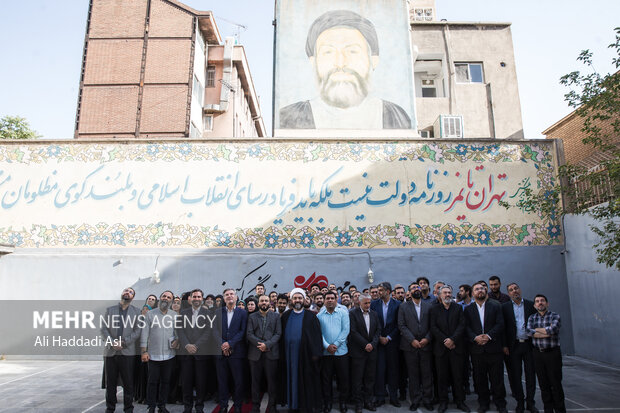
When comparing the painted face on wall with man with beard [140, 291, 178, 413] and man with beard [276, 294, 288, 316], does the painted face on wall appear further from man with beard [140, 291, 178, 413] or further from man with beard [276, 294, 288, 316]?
man with beard [140, 291, 178, 413]

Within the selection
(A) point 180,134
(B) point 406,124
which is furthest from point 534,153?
(A) point 180,134

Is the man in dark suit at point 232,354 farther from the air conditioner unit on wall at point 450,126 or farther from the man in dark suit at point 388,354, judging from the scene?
the air conditioner unit on wall at point 450,126

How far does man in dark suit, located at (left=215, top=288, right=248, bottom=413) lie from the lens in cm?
596

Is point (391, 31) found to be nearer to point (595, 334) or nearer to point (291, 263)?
point (291, 263)

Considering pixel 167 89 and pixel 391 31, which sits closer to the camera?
pixel 391 31

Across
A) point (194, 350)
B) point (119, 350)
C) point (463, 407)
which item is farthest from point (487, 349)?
point (119, 350)

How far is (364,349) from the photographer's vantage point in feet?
20.2

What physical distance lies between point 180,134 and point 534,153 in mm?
14015

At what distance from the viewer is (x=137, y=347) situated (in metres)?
6.12

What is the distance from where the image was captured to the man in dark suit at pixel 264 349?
5.91 metres

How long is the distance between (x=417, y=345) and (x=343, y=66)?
1215 centimetres

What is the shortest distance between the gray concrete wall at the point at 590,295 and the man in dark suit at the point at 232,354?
7075 millimetres

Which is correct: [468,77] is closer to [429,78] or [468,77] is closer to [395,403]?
[429,78]

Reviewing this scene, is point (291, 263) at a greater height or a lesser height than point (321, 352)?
greater
